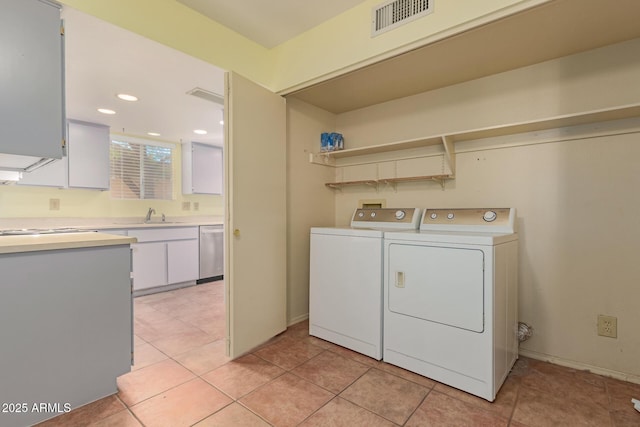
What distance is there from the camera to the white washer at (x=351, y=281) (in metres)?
2.07

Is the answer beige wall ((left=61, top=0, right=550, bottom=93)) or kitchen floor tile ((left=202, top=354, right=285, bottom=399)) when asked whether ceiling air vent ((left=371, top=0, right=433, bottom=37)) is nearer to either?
beige wall ((left=61, top=0, right=550, bottom=93))

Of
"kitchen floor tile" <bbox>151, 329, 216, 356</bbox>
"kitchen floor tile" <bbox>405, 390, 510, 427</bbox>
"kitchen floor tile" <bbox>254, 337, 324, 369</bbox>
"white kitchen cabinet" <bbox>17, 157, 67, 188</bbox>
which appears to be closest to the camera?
"kitchen floor tile" <bbox>405, 390, 510, 427</bbox>

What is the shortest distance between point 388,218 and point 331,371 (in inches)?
48.0

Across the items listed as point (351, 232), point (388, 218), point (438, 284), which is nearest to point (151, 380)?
point (351, 232)

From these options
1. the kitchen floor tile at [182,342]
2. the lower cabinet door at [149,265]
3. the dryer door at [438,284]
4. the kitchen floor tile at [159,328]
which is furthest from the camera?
the lower cabinet door at [149,265]

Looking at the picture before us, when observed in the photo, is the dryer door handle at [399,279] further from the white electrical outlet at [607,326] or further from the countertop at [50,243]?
the countertop at [50,243]

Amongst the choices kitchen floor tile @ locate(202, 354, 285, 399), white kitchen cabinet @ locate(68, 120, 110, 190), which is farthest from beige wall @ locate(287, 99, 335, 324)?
white kitchen cabinet @ locate(68, 120, 110, 190)

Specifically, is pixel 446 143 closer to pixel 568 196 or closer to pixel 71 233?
pixel 568 196

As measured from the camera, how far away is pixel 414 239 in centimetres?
188

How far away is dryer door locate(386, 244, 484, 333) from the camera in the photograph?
165cm

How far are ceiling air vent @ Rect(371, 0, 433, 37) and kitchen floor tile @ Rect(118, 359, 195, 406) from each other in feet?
8.04

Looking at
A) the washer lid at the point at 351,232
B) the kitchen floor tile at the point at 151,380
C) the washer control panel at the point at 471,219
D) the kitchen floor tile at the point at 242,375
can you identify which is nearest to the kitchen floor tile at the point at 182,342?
the kitchen floor tile at the point at 151,380

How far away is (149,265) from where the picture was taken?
3.55m

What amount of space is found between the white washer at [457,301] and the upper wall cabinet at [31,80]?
2000 millimetres
